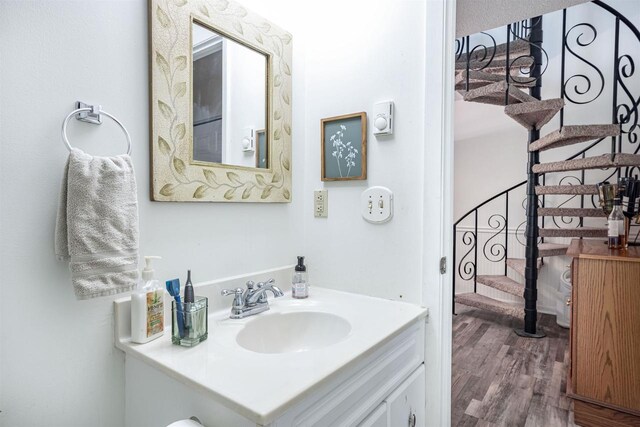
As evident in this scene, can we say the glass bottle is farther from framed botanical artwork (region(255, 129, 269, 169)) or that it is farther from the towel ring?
the towel ring

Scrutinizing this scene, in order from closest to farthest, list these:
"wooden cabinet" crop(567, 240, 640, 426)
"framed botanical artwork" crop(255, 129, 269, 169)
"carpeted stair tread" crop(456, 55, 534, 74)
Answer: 1. "framed botanical artwork" crop(255, 129, 269, 169)
2. "wooden cabinet" crop(567, 240, 640, 426)
3. "carpeted stair tread" crop(456, 55, 534, 74)

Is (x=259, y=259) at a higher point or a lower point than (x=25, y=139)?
lower

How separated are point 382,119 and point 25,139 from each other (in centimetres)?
105

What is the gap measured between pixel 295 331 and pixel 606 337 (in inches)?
61.2

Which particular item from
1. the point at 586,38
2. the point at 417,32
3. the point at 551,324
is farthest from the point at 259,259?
the point at 586,38

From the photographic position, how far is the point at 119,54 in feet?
2.96

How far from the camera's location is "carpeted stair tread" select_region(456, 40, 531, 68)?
313cm

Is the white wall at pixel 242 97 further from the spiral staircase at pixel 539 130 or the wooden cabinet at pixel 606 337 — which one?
the spiral staircase at pixel 539 130

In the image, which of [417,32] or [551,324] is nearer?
[417,32]

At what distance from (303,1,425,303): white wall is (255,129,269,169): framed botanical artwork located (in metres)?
0.24

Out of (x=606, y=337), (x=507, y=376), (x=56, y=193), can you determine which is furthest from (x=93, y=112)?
(x=507, y=376)

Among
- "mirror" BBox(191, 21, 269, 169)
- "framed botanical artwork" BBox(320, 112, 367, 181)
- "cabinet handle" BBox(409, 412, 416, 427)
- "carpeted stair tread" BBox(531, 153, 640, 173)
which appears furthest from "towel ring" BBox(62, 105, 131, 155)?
"carpeted stair tread" BBox(531, 153, 640, 173)

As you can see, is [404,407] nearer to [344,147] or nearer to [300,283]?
[300,283]

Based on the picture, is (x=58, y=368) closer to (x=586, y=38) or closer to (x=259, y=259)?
(x=259, y=259)
